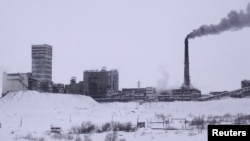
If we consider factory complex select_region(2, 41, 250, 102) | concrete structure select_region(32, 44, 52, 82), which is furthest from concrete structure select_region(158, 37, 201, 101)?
concrete structure select_region(32, 44, 52, 82)

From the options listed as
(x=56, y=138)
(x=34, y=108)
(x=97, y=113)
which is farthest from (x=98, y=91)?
(x=56, y=138)

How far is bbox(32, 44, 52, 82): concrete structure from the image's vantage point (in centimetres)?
13762

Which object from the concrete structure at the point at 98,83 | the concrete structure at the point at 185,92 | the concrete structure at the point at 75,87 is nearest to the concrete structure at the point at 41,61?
the concrete structure at the point at 75,87

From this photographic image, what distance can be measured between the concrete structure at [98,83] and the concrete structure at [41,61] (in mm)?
15255

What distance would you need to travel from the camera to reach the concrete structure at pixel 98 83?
12610 cm

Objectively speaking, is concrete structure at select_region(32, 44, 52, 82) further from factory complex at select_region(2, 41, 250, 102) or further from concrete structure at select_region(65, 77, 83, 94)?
concrete structure at select_region(65, 77, 83, 94)

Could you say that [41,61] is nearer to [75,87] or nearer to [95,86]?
[75,87]

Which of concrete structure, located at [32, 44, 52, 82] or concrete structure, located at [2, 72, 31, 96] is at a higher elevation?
concrete structure, located at [32, 44, 52, 82]

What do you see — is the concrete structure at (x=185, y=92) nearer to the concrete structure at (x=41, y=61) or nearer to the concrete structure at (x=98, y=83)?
the concrete structure at (x=98, y=83)

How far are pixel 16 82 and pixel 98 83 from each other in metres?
35.0

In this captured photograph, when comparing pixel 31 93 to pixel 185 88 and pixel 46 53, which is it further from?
pixel 46 53

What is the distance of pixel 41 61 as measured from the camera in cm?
13862

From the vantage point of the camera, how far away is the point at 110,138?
25.6m

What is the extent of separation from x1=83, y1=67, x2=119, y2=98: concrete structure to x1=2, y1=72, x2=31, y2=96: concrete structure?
2963cm
